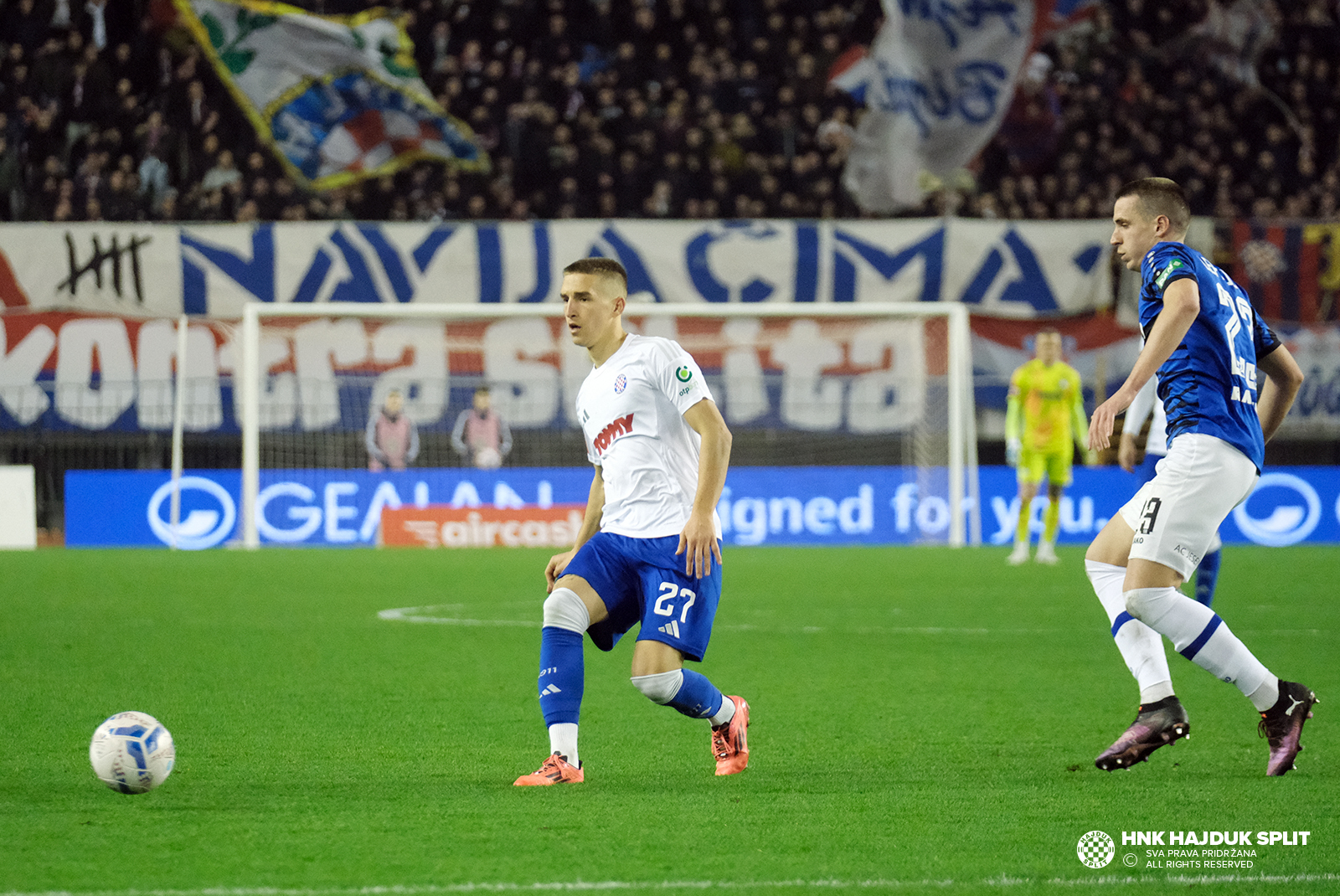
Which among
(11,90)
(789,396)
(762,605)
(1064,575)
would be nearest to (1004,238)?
(789,396)

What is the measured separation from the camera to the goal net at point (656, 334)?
18.1 meters

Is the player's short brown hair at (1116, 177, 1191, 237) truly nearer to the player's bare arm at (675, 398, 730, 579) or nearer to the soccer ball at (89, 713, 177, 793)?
the player's bare arm at (675, 398, 730, 579)

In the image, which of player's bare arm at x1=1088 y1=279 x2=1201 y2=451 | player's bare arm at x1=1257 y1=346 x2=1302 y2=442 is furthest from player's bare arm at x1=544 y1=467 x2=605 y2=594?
player's bare arm at x1=1257 y1=346 x2=1302 y2=442

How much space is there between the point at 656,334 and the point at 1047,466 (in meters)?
4.88

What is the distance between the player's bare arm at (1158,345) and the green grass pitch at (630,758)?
111 cm

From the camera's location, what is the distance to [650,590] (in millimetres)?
4914

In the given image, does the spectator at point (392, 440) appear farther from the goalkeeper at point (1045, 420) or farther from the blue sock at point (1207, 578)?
the blue sock at point (1207, 578)

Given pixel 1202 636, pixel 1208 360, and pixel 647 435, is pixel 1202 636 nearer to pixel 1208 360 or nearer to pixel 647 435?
pixel 1208 360

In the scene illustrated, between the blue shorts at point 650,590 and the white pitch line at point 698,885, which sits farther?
the blue shorts at point 650,590

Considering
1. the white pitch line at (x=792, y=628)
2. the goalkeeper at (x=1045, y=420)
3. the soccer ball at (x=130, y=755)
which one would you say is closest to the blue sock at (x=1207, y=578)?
the white pitch line at (x=792, y=628)

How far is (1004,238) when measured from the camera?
61.4ft

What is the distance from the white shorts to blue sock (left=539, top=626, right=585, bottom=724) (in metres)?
1.81

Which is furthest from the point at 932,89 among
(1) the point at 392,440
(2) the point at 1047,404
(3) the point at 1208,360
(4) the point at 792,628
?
(3) the point at 1208,360

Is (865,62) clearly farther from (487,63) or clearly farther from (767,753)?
(767,753)
